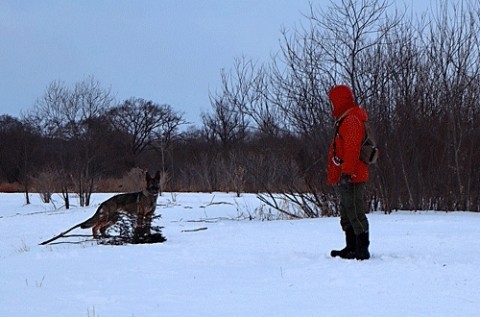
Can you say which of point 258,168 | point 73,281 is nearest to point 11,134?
point 258,168

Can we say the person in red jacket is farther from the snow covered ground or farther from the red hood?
the snow covered ground

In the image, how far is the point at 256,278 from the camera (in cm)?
594

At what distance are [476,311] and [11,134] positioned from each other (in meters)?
52.4

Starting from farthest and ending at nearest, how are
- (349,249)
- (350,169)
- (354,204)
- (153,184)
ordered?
(153,184) < (349,249) < (354,204) < (350,169)

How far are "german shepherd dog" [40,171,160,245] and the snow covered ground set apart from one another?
3.97 feet

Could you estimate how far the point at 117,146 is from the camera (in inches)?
2372

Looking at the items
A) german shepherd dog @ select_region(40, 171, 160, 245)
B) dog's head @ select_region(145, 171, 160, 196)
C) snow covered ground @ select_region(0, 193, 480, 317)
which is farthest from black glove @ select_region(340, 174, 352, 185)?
dog's head @ select_region(145, 171, 160, 196)

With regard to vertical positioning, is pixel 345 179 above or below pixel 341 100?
below

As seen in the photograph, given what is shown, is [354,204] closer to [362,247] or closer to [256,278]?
[362,247]

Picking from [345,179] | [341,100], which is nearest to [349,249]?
[345,179]

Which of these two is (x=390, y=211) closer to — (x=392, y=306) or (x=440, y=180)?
(x=440, y=180)

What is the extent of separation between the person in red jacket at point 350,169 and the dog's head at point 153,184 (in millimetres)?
4456

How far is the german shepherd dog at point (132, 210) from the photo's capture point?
10109 mm

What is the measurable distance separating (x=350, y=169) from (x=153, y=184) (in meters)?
5.00
